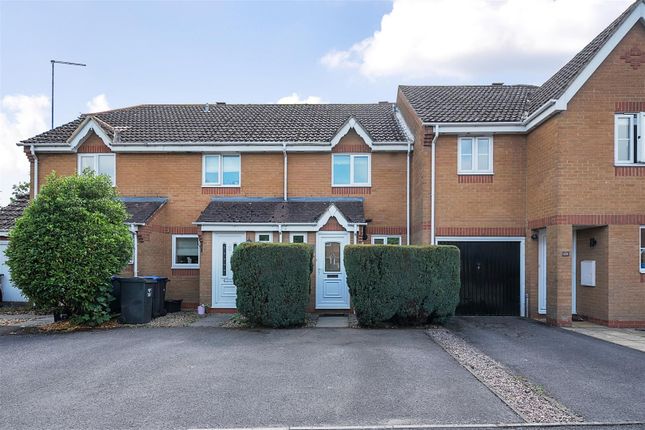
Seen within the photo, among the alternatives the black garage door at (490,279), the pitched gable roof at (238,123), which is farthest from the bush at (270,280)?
the pitched gable roof at (238,123)

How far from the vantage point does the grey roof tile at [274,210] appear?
52.6 feet

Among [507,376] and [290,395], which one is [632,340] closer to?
[507,376]

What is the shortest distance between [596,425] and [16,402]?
284 inches

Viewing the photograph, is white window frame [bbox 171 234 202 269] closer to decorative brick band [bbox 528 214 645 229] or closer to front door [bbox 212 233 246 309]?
front door [bbox 212 233 246 309]

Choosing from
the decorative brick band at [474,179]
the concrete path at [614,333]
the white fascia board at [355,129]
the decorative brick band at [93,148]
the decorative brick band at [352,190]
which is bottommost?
the concrete path at [614,333]

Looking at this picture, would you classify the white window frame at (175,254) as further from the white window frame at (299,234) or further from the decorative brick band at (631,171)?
the decorative brick band at (631,171)

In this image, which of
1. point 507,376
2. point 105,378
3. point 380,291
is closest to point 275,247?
point 380,291

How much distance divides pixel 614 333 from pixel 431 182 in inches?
246

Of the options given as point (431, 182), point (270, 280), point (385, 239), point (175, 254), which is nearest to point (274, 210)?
point (175, 254)

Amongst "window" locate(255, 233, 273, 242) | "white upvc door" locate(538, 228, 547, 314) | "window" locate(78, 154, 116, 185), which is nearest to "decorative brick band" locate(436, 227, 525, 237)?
"white upvc door" locate(538, 228, 547, 314)

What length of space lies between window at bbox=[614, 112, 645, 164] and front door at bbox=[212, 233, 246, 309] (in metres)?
10.9

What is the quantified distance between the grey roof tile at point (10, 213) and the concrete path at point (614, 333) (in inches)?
744

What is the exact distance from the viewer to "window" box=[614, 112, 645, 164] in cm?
1341

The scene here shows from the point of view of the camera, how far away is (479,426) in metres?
5.73
